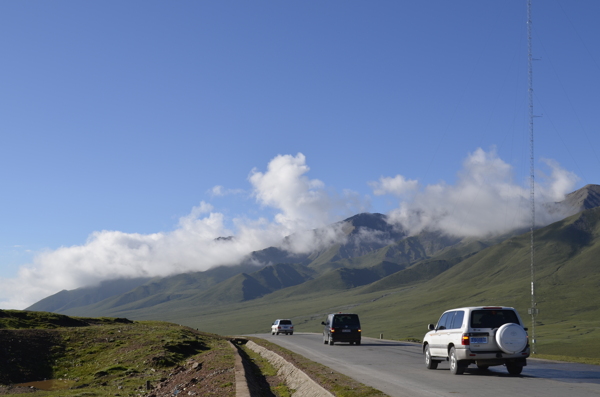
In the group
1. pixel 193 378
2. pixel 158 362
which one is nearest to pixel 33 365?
pixel 158 362

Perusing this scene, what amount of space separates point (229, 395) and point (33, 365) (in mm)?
24162

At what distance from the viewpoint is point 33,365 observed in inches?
1411

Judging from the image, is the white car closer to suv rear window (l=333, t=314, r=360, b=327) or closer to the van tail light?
suv rear window (l=333, t=314, r=360, b=327)

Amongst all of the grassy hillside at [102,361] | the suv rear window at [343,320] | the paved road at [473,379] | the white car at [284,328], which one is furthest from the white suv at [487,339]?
the white car at [284,328]

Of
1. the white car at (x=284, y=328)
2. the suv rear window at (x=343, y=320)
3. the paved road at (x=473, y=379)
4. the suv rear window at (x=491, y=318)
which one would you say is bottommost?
the white car at (x=284, y=328)

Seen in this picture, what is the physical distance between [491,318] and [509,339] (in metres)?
1.03

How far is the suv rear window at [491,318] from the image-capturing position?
2122cm

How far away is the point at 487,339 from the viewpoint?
68.4 ft

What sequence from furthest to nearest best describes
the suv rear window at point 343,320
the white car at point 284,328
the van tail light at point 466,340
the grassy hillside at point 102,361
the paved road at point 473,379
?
the white car at point 284,328, the suv rear window at point 343,320, the grassy hillside at point 102,361, the van tail light at point 466,340, the paved road at point 473,379

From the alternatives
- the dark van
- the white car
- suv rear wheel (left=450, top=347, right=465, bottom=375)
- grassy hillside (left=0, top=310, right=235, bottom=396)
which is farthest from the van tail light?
the white car

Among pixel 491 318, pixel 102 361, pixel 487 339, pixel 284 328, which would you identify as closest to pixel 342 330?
pixel 102 361

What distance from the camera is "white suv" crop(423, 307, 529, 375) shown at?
20641 mm

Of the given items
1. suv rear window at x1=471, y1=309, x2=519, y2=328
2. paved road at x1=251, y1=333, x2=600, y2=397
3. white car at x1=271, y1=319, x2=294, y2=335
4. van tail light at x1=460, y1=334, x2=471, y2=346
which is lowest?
white car at x1=271, y1=319, x2=294, y2=335

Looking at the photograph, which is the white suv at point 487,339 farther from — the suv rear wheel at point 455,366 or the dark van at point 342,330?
the dark van at point 342,330
